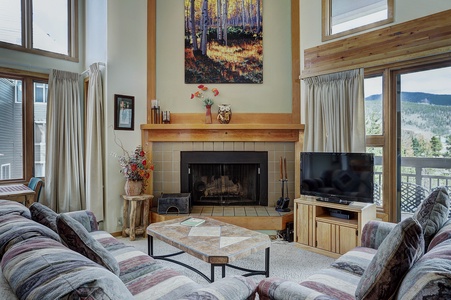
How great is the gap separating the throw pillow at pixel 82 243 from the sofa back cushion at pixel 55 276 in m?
0.19

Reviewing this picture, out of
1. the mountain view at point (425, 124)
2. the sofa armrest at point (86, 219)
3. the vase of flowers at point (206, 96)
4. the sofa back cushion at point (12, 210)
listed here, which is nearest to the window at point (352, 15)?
the mountain view at point (425, 124)

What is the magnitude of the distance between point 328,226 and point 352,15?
2.68 m

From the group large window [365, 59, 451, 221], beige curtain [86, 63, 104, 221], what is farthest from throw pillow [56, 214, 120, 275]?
large window [365, 59, 451, 221]

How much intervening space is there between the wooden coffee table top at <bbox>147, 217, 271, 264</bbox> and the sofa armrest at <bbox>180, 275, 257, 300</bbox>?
67 cm

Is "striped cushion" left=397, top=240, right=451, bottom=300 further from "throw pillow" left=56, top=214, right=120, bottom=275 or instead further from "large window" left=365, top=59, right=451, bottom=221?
"large window" left=365, top=59, right=451, bottom=221

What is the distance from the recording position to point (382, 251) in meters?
1.25

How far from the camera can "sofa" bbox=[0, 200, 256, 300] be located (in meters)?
0.96

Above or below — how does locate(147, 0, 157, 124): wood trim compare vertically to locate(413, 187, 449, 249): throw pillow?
above

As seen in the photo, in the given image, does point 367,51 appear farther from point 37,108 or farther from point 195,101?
point 37,108

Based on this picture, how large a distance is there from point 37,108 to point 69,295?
4077 mm

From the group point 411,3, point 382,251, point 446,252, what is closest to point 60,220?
point 382,251

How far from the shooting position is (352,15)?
3.62 m

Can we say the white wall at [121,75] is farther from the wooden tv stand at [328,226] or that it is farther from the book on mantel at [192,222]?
the wooden tv stand at [328,226]

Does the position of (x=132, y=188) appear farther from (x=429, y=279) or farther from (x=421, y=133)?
(x=421, y=133)
